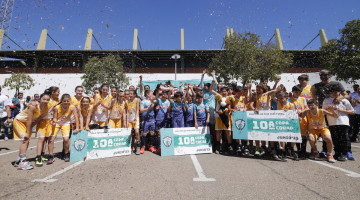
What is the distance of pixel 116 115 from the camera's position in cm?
585

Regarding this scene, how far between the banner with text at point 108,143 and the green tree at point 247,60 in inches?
576

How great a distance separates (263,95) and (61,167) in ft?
18.2

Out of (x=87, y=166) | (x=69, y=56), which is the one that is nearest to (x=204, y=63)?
(x=69, y=56)

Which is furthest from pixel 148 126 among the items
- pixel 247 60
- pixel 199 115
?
pixel 247 60

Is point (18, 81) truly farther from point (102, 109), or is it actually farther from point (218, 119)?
point (218, 119)

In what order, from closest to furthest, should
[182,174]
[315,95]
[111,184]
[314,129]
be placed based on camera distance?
[111,184] → [182,174] → [314,129] → [315,95]

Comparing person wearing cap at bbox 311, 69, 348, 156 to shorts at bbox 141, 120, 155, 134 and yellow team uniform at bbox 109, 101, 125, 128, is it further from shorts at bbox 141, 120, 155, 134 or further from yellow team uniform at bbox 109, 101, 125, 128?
yellow team uniform at bbox 109, 101, 125, 128

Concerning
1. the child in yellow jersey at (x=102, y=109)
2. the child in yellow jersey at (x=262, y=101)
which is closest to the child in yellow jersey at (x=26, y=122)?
the child in yellow jersey at (x=102, y=109)

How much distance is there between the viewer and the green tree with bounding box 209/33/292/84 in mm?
17562

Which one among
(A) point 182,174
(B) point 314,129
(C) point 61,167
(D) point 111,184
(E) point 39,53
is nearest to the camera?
(D) point 111,184

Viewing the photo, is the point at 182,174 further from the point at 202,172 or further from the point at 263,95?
the point at 263,95

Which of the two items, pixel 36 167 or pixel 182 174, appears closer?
pixel 182 174

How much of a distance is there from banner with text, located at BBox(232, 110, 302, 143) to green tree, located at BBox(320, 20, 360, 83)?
15.6 meters

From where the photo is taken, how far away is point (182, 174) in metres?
3.70
